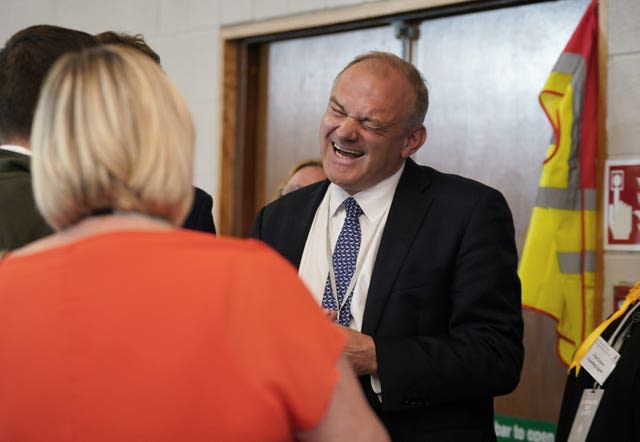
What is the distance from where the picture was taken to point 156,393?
1016 millimetres

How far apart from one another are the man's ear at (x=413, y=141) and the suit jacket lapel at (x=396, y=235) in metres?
0.06

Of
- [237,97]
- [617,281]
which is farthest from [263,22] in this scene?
[617,281]

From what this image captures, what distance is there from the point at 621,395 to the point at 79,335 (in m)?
1.53

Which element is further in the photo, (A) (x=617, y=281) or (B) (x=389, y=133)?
(A) (x=617, y=281)

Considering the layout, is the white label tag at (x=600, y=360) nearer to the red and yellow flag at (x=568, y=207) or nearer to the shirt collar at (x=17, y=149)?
the red and yellow flag at (x=568, y=207)

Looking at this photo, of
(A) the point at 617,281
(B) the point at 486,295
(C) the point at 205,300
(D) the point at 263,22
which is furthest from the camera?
(D) the point at 263,22

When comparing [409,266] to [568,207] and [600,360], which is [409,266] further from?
[568,207]

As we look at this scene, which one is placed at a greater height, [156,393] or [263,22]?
[263,22]

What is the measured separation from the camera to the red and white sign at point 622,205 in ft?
10.1

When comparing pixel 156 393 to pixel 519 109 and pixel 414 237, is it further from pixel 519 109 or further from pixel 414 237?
pixel 519 109

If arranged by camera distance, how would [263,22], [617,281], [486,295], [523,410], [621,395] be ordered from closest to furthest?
[486,295] → [621,395] → [617,281] → [523,410] → [263,22]

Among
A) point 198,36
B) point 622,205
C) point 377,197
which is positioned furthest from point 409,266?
point 198,36

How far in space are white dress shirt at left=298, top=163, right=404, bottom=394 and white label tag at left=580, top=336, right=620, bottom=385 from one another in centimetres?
65

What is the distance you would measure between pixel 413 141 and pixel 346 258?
373 millimetres
